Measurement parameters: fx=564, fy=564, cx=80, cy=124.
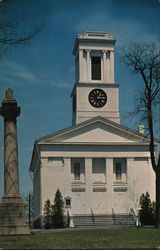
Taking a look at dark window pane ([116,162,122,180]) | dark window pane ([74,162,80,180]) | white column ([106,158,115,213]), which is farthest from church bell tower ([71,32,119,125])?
white column ([106,158,115,213])

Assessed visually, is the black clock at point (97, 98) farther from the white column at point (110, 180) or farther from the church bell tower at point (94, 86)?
the white column at point (110, 180)

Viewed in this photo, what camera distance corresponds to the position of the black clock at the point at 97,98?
5112cm

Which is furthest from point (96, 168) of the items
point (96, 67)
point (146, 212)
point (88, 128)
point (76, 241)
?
point (76, 241)

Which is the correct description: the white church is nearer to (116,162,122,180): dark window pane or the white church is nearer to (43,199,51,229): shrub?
(116,162,122,180): dark window pane

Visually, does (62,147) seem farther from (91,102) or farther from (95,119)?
(91,102)

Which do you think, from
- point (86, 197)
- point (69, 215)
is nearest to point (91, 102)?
point (86, 197)

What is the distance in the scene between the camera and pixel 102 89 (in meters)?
51.0

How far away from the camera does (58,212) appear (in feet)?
135

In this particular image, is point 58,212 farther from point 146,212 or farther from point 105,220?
point 146,212

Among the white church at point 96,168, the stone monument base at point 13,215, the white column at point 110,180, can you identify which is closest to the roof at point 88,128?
the white church at point 96,168

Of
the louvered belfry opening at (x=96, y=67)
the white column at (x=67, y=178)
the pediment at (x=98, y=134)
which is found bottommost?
the white column at (x=67, y=178)

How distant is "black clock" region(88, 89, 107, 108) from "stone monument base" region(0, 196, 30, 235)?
32.2 metres

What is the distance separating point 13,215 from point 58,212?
73.5 ft

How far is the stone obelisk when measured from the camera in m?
19.0
